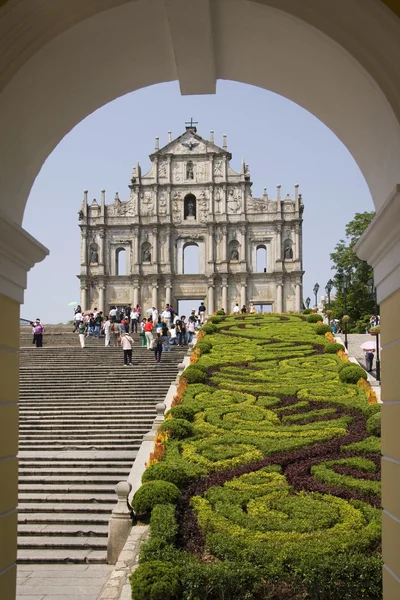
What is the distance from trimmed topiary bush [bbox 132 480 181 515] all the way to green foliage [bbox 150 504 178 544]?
0.24 meters

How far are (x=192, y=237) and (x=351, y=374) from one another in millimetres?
34029

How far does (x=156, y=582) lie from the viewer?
779 centimetres

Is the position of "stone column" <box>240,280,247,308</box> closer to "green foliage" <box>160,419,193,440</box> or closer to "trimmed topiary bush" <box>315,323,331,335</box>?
"trimmed topiary bush" <box>315,323,331,335</box>

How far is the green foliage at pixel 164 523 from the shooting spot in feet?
30.1

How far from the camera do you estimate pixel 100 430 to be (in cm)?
1716

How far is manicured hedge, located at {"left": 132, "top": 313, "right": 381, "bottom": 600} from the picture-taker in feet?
26.2

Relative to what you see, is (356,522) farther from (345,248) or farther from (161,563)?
(345,248)

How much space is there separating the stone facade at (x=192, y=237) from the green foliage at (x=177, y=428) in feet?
117

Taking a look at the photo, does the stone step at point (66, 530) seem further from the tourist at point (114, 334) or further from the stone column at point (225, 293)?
the stone column at point (225, 293)

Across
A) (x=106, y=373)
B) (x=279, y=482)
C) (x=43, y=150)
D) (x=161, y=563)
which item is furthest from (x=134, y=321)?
(x=43, y=150)

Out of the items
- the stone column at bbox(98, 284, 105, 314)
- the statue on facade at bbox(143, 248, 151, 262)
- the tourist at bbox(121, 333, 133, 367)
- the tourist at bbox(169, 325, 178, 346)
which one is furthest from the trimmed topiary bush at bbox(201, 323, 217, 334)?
the statue on facade at bbox(143, 248, 151, 262)

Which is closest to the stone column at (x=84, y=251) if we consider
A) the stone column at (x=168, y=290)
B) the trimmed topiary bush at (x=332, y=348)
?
the stone column at (x=168, y=290)

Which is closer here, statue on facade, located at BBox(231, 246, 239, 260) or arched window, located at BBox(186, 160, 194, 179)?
statue on facade, located at BBox(231, 246, 239, 260)
